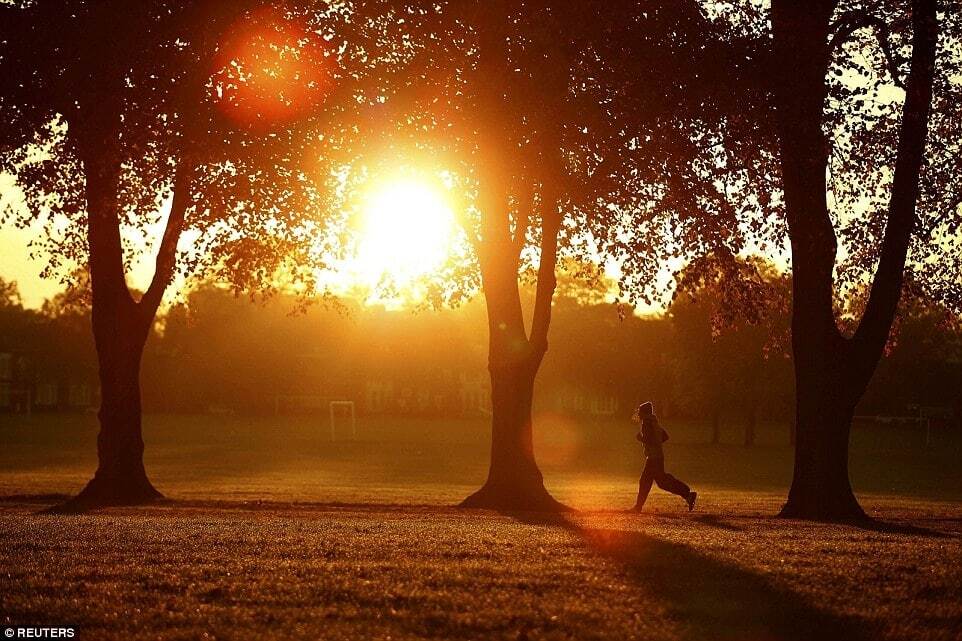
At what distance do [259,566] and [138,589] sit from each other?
1385mm

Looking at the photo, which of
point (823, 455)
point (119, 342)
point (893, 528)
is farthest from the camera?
point (119, 342)

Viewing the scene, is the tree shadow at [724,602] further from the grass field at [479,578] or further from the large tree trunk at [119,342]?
the large tree trunk at [119,342]

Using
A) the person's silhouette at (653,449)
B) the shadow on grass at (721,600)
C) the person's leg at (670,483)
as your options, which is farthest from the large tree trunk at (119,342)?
the shadow on grass at (721,600)

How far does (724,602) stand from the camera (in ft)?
31.3

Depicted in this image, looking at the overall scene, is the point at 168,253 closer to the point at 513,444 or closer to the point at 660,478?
the point at 513,444

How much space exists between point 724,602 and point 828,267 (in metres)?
15.9

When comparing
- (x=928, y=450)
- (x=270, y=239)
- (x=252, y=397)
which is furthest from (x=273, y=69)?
(x=252, y=397)

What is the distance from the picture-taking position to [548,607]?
9.16 m

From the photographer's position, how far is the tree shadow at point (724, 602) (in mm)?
8602

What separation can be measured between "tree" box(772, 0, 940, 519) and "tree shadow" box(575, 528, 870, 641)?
12.6m

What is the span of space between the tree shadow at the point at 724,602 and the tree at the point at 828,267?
12585 mm


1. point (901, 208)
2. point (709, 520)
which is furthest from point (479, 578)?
point (901, 208)

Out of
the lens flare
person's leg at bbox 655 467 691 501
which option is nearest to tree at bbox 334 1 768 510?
the lens flare

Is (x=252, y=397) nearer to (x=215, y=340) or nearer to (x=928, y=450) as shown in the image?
(x=215, y=340)
